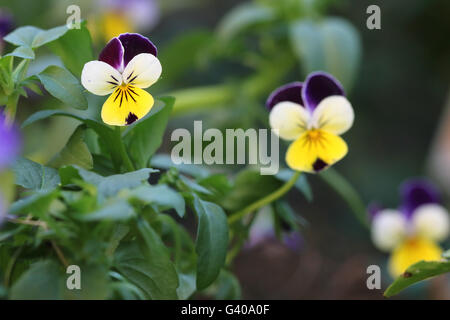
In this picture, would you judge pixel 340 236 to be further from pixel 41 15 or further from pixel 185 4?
pixel 41 15

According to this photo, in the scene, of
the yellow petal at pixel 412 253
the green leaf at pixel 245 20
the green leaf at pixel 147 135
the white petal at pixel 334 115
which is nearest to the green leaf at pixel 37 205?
the green leaf at pixel 147 135

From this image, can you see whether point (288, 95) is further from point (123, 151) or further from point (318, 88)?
point (123, 151)

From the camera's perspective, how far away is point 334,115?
0.51m

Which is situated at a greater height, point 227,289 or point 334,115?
point 334,115

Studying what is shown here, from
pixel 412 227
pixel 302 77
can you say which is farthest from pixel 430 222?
pixel 302 77

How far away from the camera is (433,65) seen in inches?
71.1

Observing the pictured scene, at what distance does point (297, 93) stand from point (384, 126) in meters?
1.30

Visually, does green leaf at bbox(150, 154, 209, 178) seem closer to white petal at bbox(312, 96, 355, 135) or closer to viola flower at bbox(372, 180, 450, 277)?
white petal at bbox(312, 96, 355, 135)

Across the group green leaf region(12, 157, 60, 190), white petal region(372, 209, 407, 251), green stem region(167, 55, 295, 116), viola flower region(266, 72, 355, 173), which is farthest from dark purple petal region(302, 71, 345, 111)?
green stem region(167, 55, 295, 116)

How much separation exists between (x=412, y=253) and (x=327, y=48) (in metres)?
0.36

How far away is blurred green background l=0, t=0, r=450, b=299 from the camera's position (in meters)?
1.03

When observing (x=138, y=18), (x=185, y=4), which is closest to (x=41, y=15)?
(x=138, y=18)
